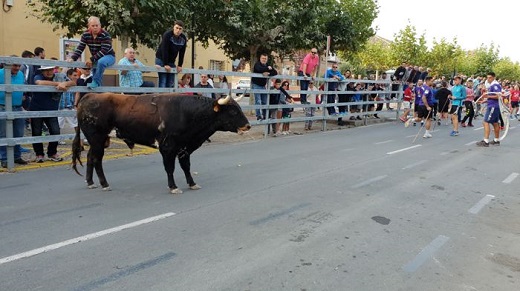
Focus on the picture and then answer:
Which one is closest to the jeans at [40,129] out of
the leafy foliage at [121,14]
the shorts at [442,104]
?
the leafy foliage at [121,14]

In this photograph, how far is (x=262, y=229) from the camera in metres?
4.91

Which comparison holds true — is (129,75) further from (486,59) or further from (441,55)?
(486,59)

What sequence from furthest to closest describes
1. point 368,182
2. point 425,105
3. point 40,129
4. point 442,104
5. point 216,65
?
1. point 216,65
2. point 442,104
3. point 425,105
4. point 40,129
5. point 368,182

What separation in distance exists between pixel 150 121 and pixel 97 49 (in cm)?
277

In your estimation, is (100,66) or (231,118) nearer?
(231,118)

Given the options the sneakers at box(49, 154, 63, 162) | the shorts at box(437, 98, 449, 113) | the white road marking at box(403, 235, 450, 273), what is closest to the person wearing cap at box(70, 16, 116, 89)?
the sneakers at box(49, 154, 63, 162)

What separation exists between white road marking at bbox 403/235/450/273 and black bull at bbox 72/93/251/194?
126 inches

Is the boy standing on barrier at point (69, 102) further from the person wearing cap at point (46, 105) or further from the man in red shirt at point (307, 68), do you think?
the man in red shirt at point (307, 68)

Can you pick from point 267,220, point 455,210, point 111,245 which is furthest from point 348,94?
A: point 111,245

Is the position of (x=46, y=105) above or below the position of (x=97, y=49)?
below

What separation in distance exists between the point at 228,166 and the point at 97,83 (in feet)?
9.47

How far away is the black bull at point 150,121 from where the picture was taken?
606 centimetres

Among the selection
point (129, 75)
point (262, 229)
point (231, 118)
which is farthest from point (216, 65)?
point (262, 229)

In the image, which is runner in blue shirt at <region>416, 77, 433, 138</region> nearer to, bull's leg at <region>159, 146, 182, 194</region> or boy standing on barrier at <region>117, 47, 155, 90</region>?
boy standing on barrier at <region>117, 47, 155, 90</region>
